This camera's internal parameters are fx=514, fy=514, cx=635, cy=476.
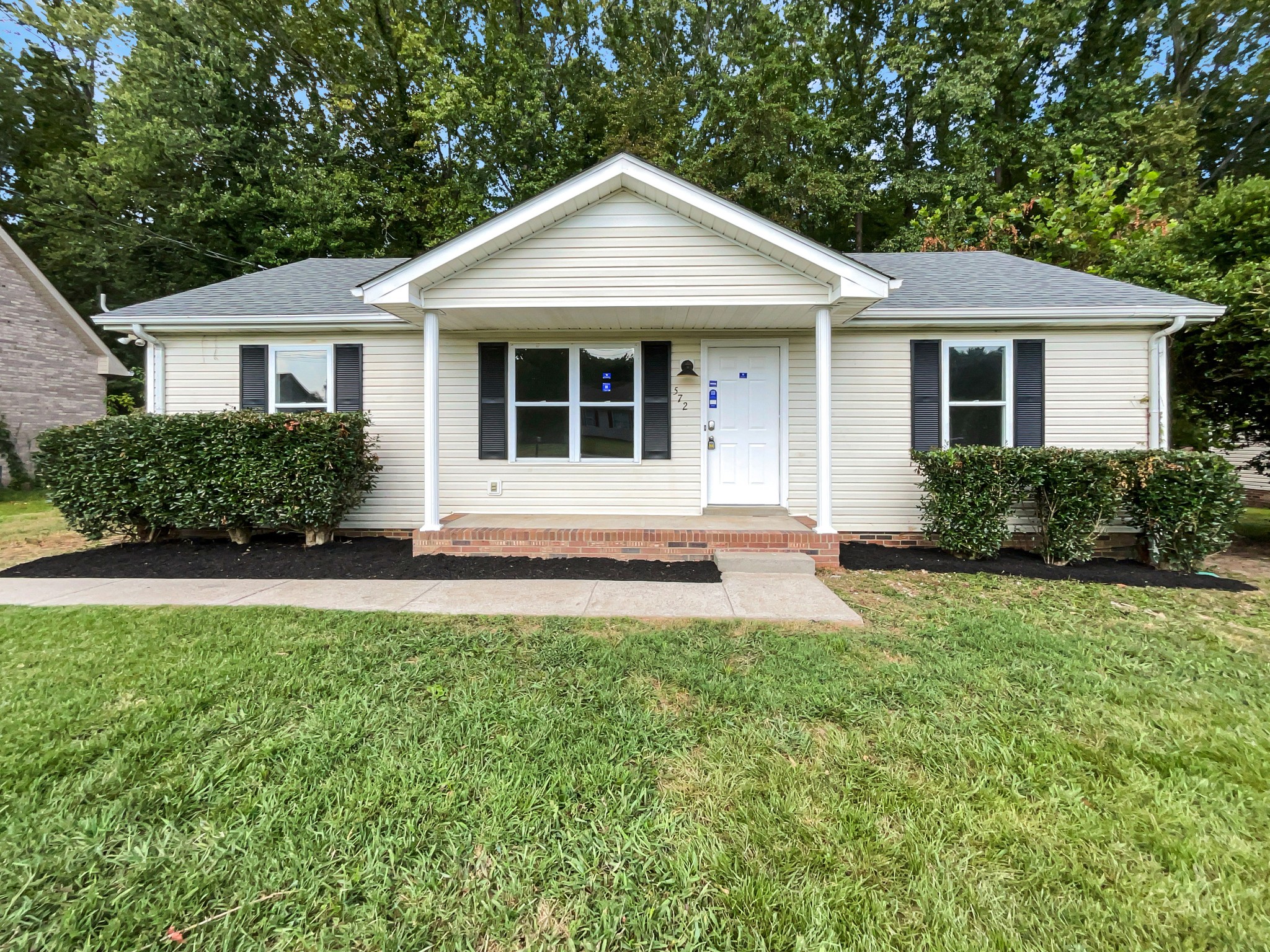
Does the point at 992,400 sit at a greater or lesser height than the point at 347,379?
lesser

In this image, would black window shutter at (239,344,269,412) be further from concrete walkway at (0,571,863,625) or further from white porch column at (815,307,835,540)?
white porch column at (815,307,835,540)

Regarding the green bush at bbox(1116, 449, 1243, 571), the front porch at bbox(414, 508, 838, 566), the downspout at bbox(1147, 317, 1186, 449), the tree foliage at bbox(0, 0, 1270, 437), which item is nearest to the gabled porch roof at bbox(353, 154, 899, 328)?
the front porch at bbox(414, 508, 838, 566)

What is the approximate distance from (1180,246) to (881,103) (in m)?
11.6

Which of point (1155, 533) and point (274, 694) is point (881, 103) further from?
point (274, 694)

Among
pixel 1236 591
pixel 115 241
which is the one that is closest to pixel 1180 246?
pixel 1236 591

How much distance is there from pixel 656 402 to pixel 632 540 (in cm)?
206

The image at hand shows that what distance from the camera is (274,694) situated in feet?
8.99

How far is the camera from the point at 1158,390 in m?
6.33

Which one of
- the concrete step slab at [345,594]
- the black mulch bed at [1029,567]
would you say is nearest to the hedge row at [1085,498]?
the black mulch bed at [1029,567]

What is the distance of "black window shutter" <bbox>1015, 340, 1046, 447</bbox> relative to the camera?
256 inches

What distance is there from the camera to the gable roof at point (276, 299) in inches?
263

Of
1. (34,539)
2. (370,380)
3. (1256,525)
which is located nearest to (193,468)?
(370,380)

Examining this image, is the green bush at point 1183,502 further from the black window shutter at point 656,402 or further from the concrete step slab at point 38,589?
the concrete step slab at point 38,589

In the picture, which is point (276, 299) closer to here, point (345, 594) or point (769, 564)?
point (345, 594)
